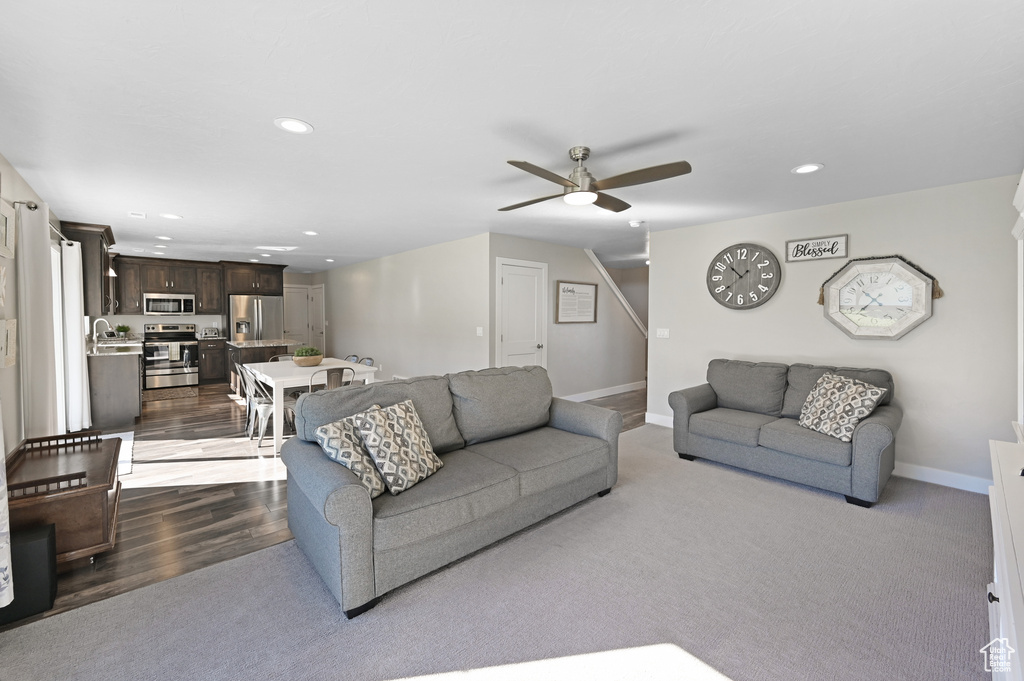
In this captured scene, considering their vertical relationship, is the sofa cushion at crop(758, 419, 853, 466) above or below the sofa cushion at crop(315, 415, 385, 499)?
below

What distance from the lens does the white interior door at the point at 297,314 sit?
34.8ft

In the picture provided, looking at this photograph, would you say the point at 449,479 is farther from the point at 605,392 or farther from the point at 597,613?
the point at 605,392

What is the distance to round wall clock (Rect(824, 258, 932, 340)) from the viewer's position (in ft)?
12.2

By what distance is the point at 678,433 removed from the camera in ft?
13.9

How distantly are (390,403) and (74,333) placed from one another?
422cm

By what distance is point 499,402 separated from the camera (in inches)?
129

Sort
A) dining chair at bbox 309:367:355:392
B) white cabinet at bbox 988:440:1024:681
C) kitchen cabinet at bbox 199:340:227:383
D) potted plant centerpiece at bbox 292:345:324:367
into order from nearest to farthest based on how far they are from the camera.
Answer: white cabinet at bbox 988:440:1024:681 < dining chair at bbox 309:367:355:392 < potted plant centerpiece at bbox 292:345:324:367 < kitchen cabinet at bbox 199:340:227:383

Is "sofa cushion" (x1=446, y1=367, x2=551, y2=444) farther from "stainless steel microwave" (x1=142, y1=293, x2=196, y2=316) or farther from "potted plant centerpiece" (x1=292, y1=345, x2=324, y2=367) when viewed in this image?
"stainless steel microwave" (x1=142, y1=293, x2=196, y2=316)

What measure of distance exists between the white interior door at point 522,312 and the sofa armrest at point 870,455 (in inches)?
140

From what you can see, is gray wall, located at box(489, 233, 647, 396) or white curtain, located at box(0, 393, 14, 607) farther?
gray wall, located at box(489, 233, 647, 396)

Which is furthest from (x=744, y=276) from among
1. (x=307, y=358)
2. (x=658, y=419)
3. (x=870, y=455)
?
(x=307, y=358)

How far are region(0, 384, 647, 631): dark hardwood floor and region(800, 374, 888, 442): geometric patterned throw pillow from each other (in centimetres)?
384

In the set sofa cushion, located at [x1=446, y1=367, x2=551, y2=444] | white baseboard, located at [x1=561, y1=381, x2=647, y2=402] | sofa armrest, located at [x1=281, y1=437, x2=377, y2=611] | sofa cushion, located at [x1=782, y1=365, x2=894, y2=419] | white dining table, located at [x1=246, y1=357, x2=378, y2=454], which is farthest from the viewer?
white baseboard, located at [x1=561, y1=381, x2=647, y2=402]

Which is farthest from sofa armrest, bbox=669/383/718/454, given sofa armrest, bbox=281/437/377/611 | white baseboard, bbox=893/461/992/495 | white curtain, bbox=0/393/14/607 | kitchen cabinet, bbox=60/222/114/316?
kitchen cabinet, bbox=60/222/114/316
